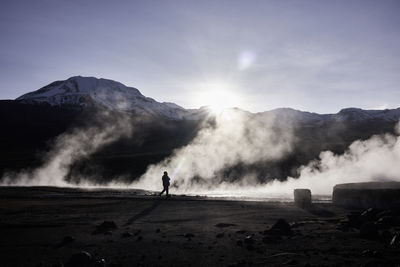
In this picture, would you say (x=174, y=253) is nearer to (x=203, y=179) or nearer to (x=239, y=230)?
(x=239, y=230)

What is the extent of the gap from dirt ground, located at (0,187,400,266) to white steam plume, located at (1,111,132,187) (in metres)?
38.0

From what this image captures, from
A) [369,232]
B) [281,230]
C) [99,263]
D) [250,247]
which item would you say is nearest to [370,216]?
[369,232]

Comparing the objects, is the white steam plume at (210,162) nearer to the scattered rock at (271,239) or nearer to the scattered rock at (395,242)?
the scattered rock at (271,239)

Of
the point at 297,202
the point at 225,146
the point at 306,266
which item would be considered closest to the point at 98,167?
the point at 225,146

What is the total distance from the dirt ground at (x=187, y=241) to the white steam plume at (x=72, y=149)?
38.0 metres

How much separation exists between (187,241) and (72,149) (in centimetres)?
9028

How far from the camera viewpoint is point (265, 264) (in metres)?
Answer: 7.29

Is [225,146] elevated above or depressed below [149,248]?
above

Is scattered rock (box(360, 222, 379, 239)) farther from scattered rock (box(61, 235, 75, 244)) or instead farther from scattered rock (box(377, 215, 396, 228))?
scattered rock (box(61, 235, 75, 244))

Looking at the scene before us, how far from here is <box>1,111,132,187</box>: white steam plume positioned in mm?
55188

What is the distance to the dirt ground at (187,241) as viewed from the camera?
764 centimetres

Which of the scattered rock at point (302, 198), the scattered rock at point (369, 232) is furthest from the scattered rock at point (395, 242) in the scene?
the scattered rock at point (302, 198)

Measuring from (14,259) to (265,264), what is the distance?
4.98 meters

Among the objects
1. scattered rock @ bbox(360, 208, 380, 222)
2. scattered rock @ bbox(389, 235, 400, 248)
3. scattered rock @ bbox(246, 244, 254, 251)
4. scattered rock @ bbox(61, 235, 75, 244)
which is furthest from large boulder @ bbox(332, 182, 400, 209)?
scattered rock @ bbox(61, 235, 75, 244)
